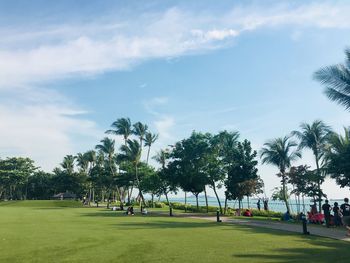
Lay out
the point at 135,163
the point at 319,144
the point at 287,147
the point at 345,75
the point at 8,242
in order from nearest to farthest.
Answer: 1. the point at 8,242
2. the point at 345,75
3. the point at 319,144
4. the point at 287,147
5. the point at 135,163

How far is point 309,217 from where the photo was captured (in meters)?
26.5

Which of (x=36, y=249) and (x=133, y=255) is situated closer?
(x=133, y=255)

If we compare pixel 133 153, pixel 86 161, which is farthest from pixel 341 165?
pixel 86 161

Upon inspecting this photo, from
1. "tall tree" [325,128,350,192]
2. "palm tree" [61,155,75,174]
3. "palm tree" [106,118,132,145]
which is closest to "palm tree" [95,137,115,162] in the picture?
"palm tree" [106,118,132,145]

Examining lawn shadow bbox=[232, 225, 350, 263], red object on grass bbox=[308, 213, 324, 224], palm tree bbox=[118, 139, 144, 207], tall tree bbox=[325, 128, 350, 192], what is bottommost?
lawn shadow bbox=[232, 225, 350, 263]

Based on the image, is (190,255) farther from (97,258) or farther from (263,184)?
(263,184)

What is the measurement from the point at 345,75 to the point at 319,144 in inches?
784

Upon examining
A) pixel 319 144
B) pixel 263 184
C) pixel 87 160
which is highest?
pixel 87 160

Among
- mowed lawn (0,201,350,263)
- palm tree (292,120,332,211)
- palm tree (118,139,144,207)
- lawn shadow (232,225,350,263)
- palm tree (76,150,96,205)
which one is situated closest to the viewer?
lawn shadow (232,225,350,263)

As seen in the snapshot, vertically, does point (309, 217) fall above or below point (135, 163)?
below

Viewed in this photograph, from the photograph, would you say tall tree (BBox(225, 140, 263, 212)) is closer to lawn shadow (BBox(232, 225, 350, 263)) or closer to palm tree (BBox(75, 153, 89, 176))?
lawn shadow (BBox(232, 225, 350, 263))

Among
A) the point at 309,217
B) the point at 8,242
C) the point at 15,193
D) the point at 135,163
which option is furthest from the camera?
the point at 15,193

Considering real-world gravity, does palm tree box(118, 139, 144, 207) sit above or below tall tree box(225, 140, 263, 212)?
above

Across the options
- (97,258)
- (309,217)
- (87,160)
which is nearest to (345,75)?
(309,217)
